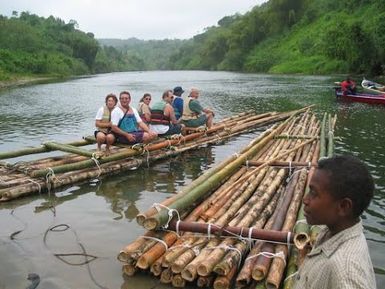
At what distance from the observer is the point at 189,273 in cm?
486

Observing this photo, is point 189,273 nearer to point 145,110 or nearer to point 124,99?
point 124,99

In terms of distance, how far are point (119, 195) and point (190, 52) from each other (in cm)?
16741

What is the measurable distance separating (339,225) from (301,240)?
9.80ft

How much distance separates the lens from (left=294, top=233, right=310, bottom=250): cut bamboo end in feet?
16.6

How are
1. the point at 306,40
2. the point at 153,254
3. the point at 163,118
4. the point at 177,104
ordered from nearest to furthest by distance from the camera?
the point at 153,254 → the point at 163,118 → the point at 177,104 → the point at 306,40

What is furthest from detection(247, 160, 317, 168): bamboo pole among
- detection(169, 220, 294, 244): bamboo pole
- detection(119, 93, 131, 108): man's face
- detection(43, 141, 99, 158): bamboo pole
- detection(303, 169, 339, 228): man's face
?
detection(303, 169, 339, 228): man's face

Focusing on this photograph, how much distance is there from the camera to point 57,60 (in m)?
85.4

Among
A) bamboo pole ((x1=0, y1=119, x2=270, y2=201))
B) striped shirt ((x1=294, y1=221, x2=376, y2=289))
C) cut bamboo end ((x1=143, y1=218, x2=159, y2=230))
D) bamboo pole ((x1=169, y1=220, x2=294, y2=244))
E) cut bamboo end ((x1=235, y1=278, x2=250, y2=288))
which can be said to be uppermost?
striped shirt ((x1=294, y1=221, x2=376, y2=289))

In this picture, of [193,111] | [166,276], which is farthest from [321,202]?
[193,111]

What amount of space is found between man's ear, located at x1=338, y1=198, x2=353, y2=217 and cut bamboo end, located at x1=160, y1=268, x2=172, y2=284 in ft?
10.4

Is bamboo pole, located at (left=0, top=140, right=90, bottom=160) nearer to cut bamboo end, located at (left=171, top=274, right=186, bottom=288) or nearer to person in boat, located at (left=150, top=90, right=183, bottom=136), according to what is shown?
person in boat, located at (left=150, top=90, right=183, bottom=136)

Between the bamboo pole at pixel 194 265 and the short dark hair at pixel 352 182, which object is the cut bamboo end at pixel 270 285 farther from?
the short dark hair at pixel 352 182

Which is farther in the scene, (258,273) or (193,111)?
(193,111)

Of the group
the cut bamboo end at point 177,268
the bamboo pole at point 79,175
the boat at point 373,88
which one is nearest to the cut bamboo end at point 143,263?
the cut bamboo end at point 177,268
